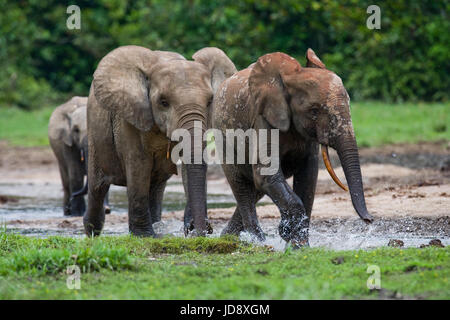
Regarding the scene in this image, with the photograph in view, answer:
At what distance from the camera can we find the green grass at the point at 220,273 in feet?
19.8

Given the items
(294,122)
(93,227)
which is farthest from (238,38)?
(294,122)

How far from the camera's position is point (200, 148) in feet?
27.6

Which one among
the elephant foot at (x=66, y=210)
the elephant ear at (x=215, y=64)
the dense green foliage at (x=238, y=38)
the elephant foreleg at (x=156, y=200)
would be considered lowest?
the elephant foot at (x=66, y=210)

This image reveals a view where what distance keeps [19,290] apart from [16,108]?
918 inches

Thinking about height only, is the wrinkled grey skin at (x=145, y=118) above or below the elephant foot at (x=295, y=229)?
above

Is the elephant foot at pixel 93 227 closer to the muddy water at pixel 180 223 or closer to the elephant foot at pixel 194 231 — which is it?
the muddy water at pixel 180 223

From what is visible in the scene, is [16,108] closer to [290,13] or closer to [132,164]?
[290,13]

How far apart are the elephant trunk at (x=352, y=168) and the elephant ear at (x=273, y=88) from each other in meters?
0.58

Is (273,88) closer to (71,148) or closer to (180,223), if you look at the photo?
(180,223)

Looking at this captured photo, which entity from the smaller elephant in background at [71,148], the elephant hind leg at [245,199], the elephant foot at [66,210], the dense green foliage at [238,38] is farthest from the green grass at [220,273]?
the dense green foliage at [238,38]

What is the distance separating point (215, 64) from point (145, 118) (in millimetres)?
1145

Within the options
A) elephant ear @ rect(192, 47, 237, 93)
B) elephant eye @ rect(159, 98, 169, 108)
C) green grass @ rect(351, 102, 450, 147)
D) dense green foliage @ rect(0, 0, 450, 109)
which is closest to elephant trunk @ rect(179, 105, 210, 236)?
elephant eye @ rect(159, 98, 169, 108)
